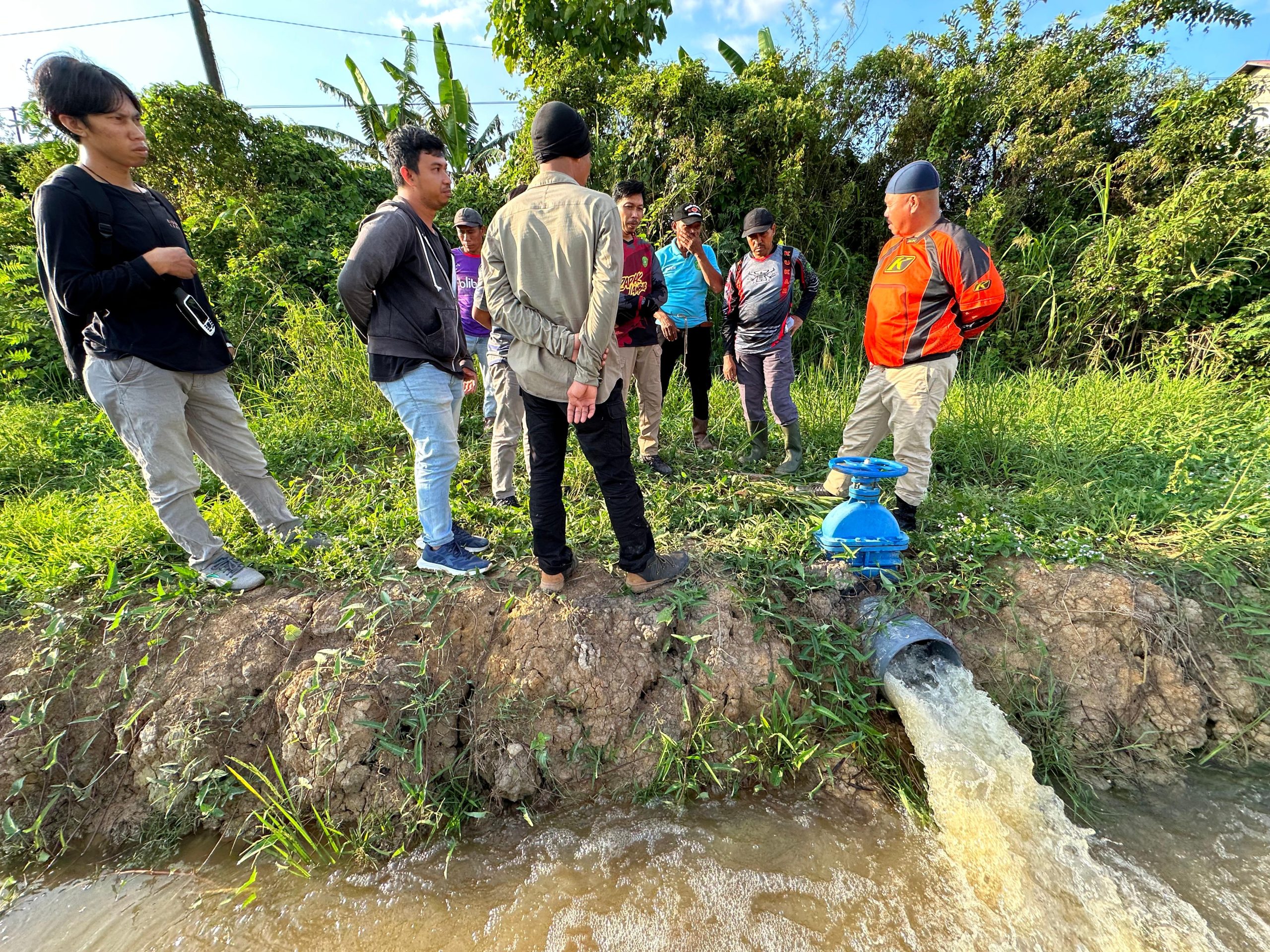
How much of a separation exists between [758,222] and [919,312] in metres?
1.31

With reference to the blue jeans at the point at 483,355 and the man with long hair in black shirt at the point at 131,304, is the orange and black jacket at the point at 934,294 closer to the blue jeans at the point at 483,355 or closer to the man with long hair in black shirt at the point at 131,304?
the blue jeans at the point at 483,355

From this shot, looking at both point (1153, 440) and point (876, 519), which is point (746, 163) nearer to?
point (1153, 440)

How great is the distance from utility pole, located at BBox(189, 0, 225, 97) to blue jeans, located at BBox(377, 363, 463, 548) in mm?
7865

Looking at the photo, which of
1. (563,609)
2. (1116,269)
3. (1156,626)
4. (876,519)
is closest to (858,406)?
(876,519)

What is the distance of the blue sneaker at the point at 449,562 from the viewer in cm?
249

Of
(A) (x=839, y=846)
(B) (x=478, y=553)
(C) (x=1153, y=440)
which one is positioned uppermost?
(C) (x=1153, y=440)

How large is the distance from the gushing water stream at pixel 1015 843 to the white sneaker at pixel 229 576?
288 centimetres

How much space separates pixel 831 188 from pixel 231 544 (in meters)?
6.45

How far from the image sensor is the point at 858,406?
302 cm

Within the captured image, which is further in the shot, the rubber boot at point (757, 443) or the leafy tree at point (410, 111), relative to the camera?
the leafy tree at point (410, 111)

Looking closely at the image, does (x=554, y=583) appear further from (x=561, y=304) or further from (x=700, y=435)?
(x=700, y=435)

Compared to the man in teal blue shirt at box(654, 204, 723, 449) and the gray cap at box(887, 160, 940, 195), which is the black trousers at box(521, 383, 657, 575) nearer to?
the man in teal blue shirt at box(654, 204, 723, 449)

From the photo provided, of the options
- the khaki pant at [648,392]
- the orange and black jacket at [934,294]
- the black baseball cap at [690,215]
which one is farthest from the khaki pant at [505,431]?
the orange and black jacket at [934,294]

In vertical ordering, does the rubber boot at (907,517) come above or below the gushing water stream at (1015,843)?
above
